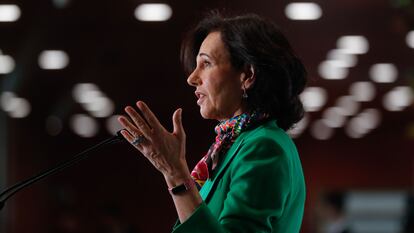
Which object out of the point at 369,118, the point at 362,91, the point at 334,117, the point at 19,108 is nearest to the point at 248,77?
the point at 362,91

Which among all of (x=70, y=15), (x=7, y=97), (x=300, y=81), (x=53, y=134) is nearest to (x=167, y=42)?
(x=70, y=15)

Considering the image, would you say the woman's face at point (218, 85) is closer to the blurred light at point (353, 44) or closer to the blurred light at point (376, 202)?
the blurred light at point (353, 44)

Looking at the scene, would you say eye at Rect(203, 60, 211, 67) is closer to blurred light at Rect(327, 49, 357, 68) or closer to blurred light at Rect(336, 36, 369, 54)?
blurred light at Rect(336, 36, 369, 54)

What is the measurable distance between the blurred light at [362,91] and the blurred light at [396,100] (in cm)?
35

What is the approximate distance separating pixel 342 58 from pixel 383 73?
181 cm

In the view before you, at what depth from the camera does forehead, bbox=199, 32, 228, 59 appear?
2.03 meters

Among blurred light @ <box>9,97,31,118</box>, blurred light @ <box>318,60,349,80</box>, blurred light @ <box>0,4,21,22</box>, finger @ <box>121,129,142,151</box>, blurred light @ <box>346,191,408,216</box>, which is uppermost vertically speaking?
blurred light @ <box>0,4,21,22</box>

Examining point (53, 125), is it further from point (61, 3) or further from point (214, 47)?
point (214, 47)

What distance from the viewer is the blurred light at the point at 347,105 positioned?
17.3 metres

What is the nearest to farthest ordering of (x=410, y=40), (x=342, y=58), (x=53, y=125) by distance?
1. (x=410, y=40)
2. (x=342, y=58)
3. (x=53, y=125)

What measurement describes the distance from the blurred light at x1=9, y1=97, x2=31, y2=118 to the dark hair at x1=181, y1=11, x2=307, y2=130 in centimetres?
1384

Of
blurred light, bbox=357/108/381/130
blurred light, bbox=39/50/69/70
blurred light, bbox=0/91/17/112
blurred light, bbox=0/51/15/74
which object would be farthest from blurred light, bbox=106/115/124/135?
blurred light, bbox=0/51/15/74

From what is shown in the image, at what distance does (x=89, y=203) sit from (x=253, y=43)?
772 inches

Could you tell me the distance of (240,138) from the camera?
1.92m
